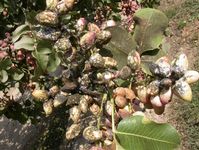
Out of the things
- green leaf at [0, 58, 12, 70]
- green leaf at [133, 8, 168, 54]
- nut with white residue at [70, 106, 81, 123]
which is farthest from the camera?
green leaf at [0, 58, 12, 70]

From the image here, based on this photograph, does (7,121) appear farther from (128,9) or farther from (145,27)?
(145,27)

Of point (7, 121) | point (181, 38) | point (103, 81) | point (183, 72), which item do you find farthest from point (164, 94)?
point (181, 38)

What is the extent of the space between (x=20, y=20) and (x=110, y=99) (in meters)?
1.63

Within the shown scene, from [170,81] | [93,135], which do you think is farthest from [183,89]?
[93,135]

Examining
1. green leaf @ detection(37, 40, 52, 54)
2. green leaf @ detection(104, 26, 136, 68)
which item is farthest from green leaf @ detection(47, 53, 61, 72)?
green leaf @ detection(104, 26, 136, 68)

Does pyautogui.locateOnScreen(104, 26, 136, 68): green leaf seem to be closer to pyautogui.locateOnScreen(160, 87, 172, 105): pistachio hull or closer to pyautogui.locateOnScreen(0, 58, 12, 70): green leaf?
pyautogui.locateOnScreen(160, 87, 172, 105): pistachio hull

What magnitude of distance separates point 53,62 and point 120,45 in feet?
0.63

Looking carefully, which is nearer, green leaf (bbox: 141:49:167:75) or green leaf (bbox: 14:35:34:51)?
green leaf (bbox: 141:49:167:75)

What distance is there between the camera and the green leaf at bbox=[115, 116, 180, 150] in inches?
35.3

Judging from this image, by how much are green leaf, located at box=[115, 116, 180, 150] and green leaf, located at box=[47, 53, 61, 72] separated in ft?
0.98

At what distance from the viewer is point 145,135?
0.91 m

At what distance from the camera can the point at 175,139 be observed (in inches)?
35.4

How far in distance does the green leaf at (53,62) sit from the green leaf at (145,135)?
0.30 metres

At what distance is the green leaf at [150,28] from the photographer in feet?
3.56
